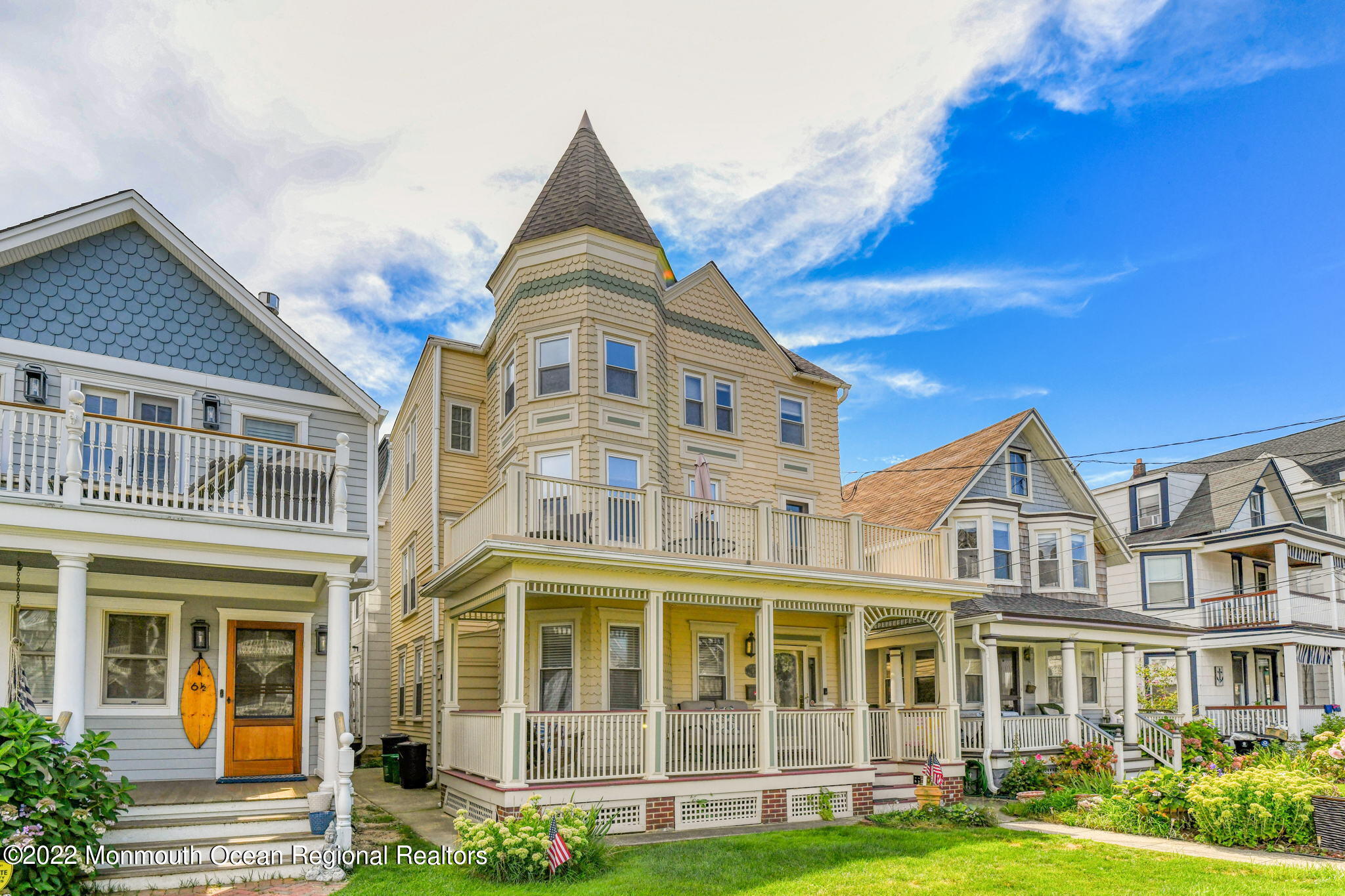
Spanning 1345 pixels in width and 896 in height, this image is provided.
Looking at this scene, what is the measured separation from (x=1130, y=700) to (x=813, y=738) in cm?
931

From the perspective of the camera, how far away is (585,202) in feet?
60.0

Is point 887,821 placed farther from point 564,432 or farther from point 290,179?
point 290,179

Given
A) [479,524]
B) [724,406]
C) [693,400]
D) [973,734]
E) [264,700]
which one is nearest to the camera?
[264,700]

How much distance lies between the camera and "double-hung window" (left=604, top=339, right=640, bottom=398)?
17.7 metres

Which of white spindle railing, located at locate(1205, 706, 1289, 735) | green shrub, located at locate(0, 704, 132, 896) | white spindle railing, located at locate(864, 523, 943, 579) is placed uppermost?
white spindle railing, located at locate(864, 523, 943, 579)

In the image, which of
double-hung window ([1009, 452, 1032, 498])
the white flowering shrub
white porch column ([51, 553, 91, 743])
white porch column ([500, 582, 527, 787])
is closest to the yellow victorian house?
white porch column ([500, 582, 527, 787])

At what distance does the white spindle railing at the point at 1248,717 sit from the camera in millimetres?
25766

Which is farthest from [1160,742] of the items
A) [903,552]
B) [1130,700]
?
[903,552]

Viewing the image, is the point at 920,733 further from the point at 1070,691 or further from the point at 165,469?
the point at 165,469

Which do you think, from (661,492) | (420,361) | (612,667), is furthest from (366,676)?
(661,492)

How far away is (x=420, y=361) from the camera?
69.1ft

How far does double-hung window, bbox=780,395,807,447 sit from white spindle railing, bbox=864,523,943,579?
3388 mm

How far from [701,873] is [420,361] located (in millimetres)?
13557

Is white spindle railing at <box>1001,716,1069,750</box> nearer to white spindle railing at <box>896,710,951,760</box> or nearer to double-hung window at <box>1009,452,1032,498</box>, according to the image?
white spindle railing at <box>896,710,951,760</box>
